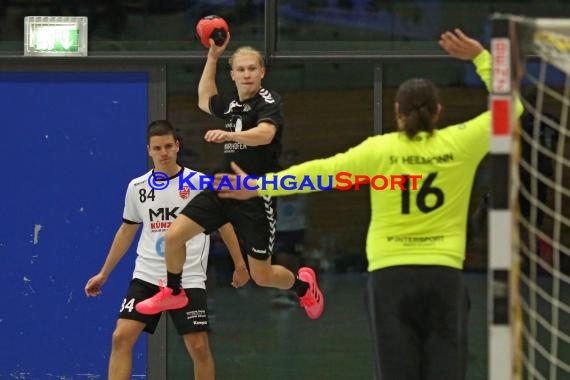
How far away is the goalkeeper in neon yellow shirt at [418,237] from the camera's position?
6656 mm

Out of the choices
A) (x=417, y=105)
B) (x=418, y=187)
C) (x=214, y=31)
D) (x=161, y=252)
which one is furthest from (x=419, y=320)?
(x=214, y=31)

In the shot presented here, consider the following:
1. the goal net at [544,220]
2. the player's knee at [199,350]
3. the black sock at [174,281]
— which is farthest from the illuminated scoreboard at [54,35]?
the goal net at [544,220]

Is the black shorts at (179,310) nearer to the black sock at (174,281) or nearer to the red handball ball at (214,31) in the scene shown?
the black sock at (174,281)

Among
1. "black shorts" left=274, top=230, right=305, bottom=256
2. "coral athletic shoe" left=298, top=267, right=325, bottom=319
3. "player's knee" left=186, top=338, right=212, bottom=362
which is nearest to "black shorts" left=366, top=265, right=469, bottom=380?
"player's knee" left=186, top=338, right=212, bottom=362

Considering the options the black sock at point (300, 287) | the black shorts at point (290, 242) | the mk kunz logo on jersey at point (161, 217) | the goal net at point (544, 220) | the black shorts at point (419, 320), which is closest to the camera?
the black shorts at point (419, 320)

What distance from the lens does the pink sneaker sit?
8828mm

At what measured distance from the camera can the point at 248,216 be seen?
356 inches

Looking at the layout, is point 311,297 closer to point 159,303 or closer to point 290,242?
point 290,242

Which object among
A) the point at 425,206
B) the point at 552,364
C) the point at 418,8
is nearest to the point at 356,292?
the point at 552,364

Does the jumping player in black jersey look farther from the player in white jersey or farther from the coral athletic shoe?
the coral athletic shoe

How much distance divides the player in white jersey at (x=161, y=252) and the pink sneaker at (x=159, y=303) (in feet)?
0.12

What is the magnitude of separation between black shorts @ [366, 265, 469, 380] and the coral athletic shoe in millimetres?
2946

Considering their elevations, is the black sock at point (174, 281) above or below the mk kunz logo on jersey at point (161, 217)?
below

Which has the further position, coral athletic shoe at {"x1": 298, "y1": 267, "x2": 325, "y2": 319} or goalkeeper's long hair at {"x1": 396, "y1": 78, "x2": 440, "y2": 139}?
coral athletic shoe at {"x1": 298, "y1": 267, "x2": 325, "y2": 319}
